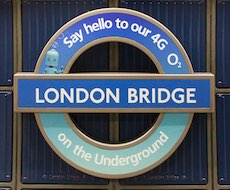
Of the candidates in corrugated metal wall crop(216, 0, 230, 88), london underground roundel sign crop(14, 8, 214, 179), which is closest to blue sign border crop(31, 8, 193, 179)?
london underground roundel sign crop(14, 8, 214, 179)

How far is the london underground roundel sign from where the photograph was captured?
1899mm

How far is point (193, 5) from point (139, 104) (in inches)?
19.4

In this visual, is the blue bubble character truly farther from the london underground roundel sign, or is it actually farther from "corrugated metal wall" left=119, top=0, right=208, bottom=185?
"corrugated metal wall" left=119, top=0, right=208, bottom=185

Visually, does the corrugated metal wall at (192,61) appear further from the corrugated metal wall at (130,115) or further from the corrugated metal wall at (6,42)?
the corrugated metal wall at (6,42)

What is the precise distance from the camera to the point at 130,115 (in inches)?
78.7

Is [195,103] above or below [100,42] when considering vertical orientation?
below

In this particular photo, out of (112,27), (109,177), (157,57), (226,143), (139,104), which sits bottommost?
(109,177)

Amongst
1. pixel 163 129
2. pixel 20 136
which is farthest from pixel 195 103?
pixel 20 136

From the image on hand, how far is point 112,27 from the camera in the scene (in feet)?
6.24

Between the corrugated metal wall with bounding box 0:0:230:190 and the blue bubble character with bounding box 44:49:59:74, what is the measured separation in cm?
11

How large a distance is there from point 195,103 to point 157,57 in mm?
242

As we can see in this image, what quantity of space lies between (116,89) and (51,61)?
288 millimetres

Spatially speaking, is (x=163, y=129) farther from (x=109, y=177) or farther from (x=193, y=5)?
(x=193, y=5)

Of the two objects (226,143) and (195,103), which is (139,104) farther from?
(226,143)
